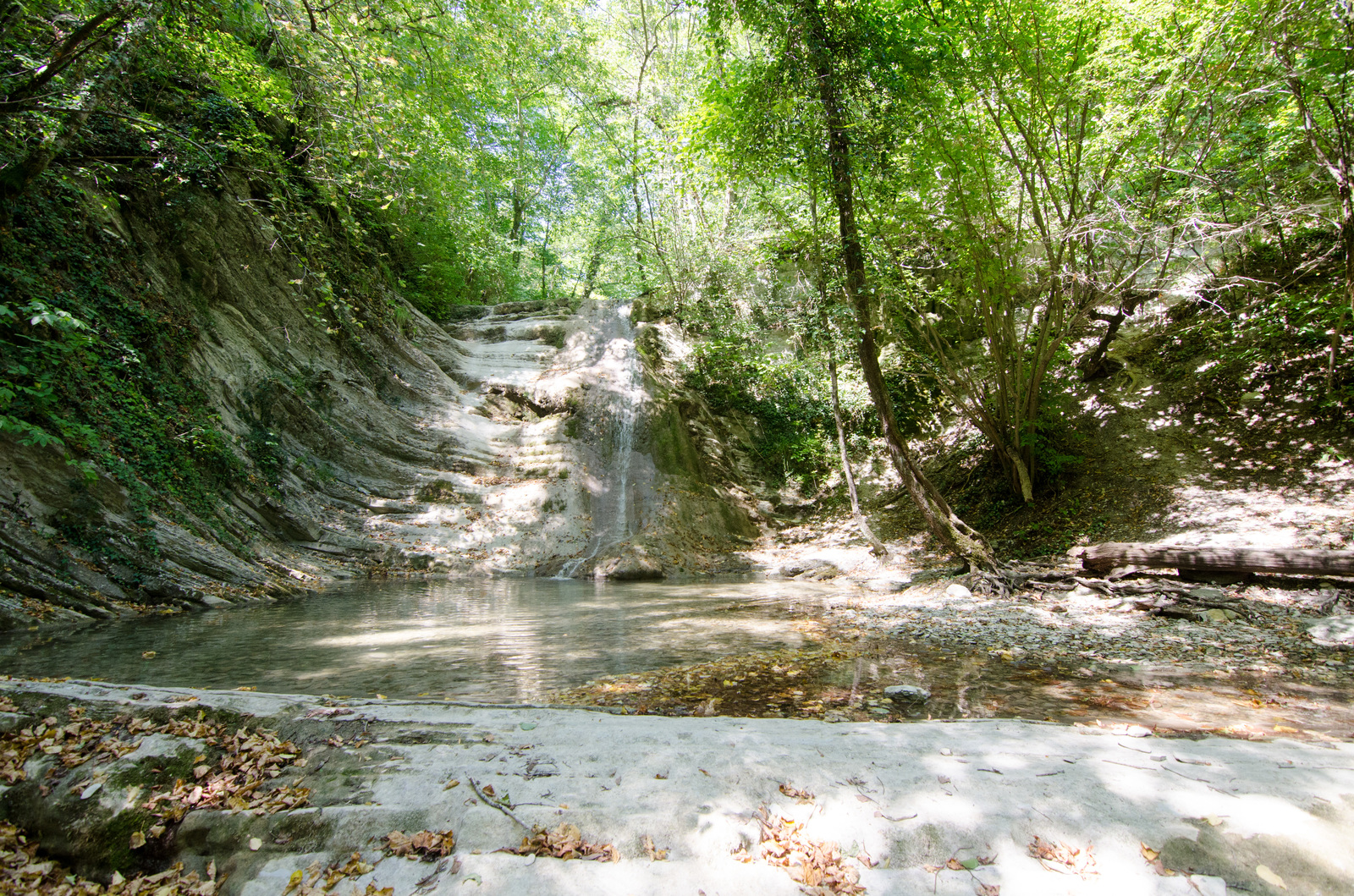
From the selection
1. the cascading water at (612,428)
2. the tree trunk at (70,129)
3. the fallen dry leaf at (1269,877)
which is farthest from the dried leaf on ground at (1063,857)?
the cascading water at (612,428)

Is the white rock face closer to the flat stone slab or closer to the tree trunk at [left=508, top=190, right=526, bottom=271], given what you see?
the flat stone slab

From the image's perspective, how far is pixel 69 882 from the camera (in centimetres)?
215

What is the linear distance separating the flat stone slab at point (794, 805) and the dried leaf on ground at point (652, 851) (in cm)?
2

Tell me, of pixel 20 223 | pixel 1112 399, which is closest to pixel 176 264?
pixel 20 223

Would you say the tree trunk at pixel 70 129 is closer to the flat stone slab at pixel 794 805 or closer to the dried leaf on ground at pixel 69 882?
the flat stone slab at pixel 794 805

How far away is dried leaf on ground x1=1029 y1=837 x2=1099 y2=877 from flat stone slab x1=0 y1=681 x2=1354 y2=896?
0.07 ft

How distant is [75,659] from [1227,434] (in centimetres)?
1470

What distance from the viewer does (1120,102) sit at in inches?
385

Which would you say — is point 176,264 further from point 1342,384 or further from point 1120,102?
point 1342,384

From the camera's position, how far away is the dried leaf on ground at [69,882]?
2061 mm

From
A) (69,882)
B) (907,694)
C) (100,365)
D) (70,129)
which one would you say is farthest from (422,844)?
Answer: (100,365)

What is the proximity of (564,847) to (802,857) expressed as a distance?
2.70ft

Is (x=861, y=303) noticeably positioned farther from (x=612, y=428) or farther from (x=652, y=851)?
(x=652, y=851)

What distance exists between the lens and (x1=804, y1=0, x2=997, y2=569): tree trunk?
29.2 ft
